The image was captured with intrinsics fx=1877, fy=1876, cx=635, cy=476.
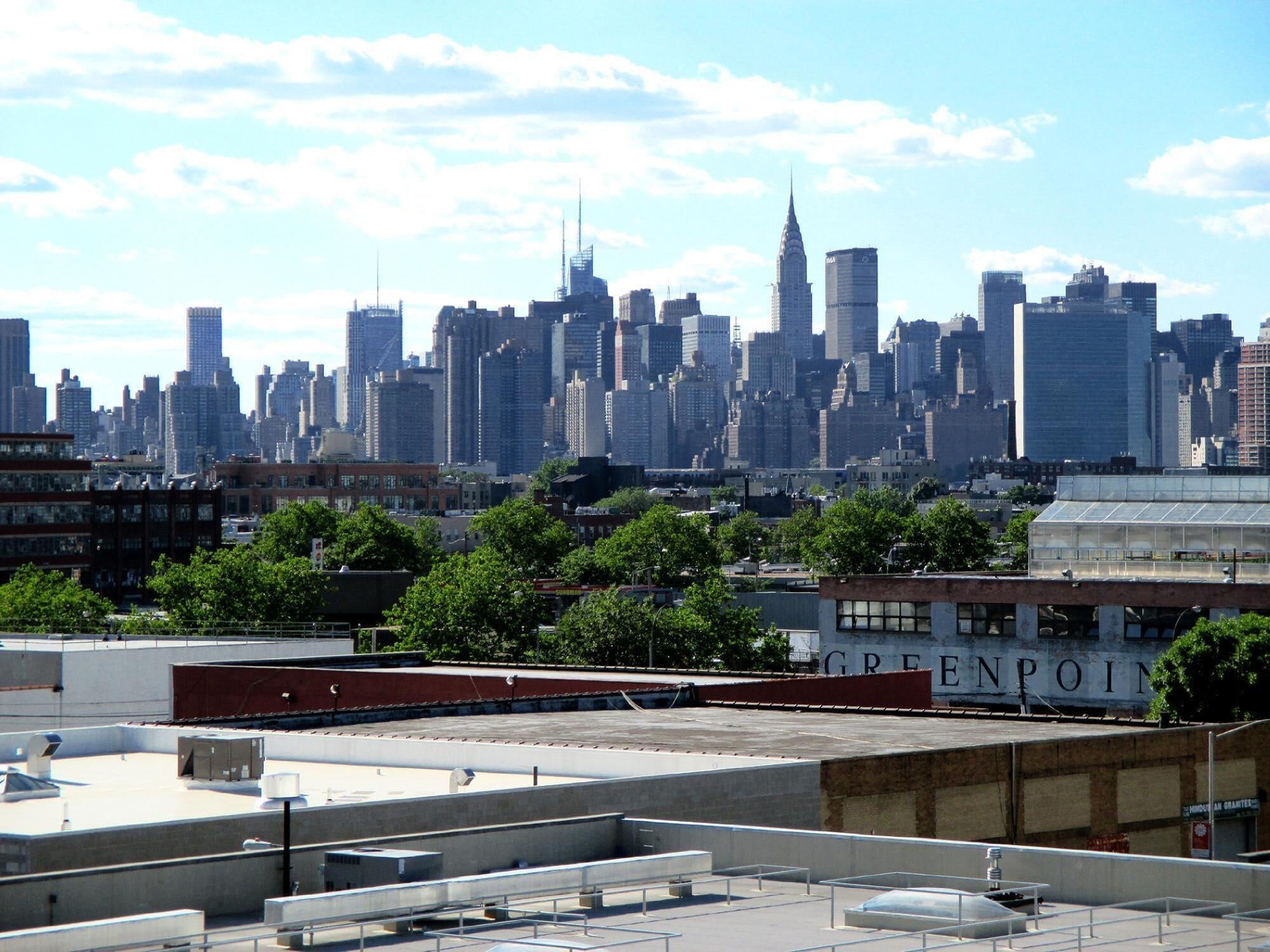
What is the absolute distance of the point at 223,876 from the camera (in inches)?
1030

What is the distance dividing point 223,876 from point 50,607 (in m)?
76.6

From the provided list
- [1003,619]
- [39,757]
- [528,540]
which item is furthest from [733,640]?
[528,540]

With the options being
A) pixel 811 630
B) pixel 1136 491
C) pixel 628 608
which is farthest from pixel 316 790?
pixel 811 630

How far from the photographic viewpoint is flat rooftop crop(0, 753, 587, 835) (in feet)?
106

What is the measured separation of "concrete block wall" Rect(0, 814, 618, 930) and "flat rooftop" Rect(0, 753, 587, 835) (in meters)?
2.84

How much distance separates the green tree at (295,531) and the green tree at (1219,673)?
91.5 meters

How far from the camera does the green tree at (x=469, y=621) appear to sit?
88.8 meters

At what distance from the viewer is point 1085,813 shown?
140 ft

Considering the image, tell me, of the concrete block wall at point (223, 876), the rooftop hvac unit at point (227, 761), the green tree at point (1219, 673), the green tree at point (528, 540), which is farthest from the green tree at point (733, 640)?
the green tree at point (528, 540)

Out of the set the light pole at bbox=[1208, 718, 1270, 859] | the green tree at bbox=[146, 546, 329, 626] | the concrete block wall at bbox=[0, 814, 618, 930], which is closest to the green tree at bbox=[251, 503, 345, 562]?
the green tree at bbox=[146, 546, 329, 626]

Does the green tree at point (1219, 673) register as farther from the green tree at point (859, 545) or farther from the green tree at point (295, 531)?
the green tree at point (295, 531)

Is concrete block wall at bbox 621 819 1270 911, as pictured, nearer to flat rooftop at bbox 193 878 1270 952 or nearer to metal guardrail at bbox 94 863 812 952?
flat rooftop at bbox 193 878 1270 952

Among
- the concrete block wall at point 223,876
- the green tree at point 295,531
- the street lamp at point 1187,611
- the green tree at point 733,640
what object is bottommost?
the green tree at point 733,640

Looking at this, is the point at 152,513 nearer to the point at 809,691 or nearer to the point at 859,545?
the point at 859,545
